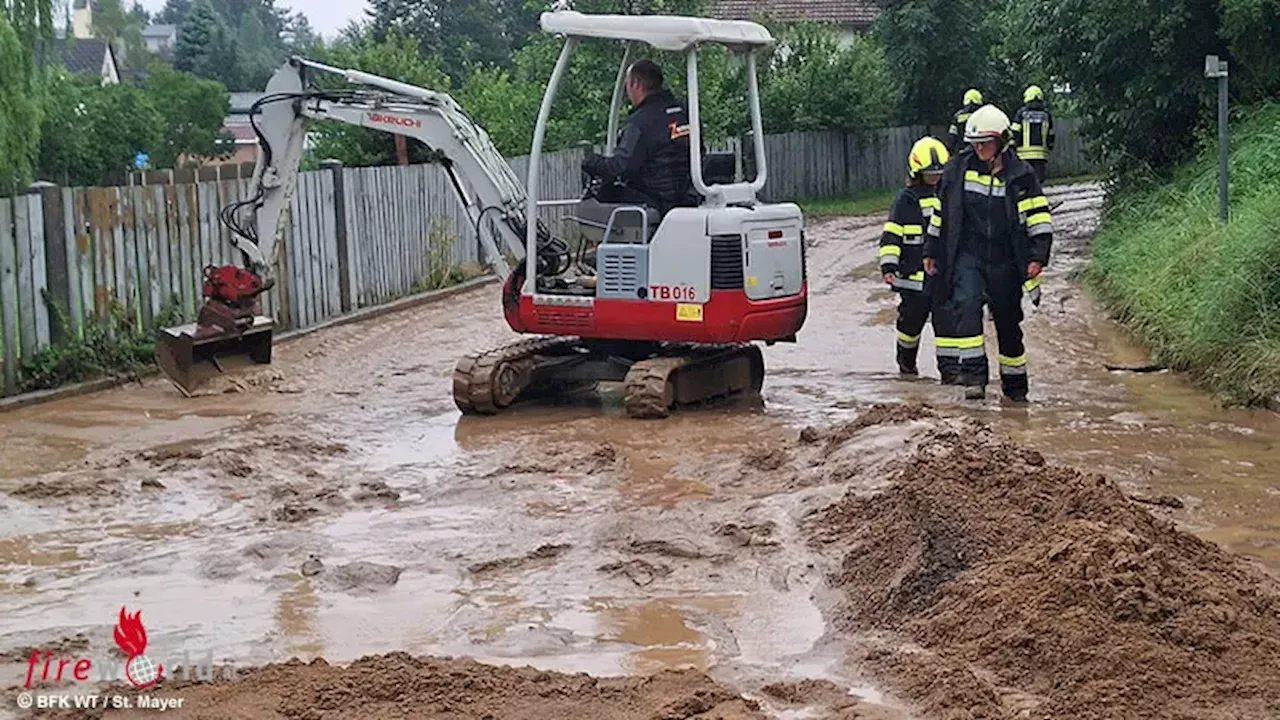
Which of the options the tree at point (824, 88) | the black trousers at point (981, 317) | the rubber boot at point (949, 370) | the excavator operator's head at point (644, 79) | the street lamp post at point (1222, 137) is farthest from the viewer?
the tree at point (824, 88)

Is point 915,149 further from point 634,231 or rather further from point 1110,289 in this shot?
point 1110,289

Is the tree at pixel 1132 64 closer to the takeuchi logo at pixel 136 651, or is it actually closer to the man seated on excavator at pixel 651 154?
the man seated on excavator at pixel 651 154

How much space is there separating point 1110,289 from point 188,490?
35.0ft

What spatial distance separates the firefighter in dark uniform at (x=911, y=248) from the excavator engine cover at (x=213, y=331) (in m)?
4.85

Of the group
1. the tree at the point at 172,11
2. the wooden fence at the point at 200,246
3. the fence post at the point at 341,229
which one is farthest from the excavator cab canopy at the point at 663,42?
the tree at the point at 172,11

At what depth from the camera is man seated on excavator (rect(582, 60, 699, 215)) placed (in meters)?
11.7

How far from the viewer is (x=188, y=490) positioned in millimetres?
9391

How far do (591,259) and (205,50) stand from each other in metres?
68.2

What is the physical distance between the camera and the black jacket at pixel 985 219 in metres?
11.7

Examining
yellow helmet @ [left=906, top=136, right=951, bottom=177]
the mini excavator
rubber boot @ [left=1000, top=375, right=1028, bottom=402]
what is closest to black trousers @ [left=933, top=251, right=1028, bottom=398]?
rubber boot @ [left=1000, top=375, right=1028, bottom=402]

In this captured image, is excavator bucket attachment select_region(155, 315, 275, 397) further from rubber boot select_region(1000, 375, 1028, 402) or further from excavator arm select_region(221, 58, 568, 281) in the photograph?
rubber boot select_region(1000, 375, 1028, 402)

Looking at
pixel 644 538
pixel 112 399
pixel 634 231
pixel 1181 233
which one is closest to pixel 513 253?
pixel 634 231

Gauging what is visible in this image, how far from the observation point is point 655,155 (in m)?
11.8

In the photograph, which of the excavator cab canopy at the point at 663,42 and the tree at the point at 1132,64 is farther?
the tree at the point at 1132,64
